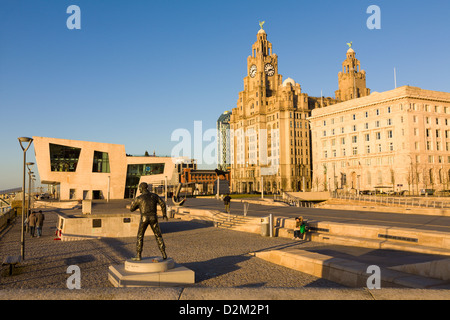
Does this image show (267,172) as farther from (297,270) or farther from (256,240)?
(297,270)

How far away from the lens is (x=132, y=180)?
3474 inches

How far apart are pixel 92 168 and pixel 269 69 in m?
80.3

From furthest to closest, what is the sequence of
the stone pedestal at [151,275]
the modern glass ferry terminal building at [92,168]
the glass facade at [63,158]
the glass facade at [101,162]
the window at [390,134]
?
the window at [390,134]
the glass facade at [101,162]
the glass facade at [63,158]
the modern glass ferry terminal building at [92,168]
the stone pedestal at [151,275]

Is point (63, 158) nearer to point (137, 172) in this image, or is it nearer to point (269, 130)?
point (137, 172)

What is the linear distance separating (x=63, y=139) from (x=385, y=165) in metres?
73.5

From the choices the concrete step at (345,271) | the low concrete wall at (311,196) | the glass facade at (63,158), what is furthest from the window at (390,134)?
the concrete step at (345,271)

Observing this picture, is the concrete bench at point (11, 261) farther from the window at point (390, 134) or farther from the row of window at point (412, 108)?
the window at point (390, 134)

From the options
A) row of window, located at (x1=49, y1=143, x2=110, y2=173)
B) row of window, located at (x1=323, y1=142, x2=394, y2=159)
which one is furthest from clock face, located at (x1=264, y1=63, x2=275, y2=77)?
row of window, located at (x1=49, y1=143, x2=110, y2=173)

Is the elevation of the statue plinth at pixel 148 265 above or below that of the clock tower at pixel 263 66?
below

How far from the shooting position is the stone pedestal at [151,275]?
9734 millimetres

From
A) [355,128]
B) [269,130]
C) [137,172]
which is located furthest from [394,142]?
[137,172]

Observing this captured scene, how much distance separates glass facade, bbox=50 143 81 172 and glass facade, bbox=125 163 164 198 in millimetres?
13199

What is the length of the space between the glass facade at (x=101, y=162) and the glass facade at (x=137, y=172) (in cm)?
622
